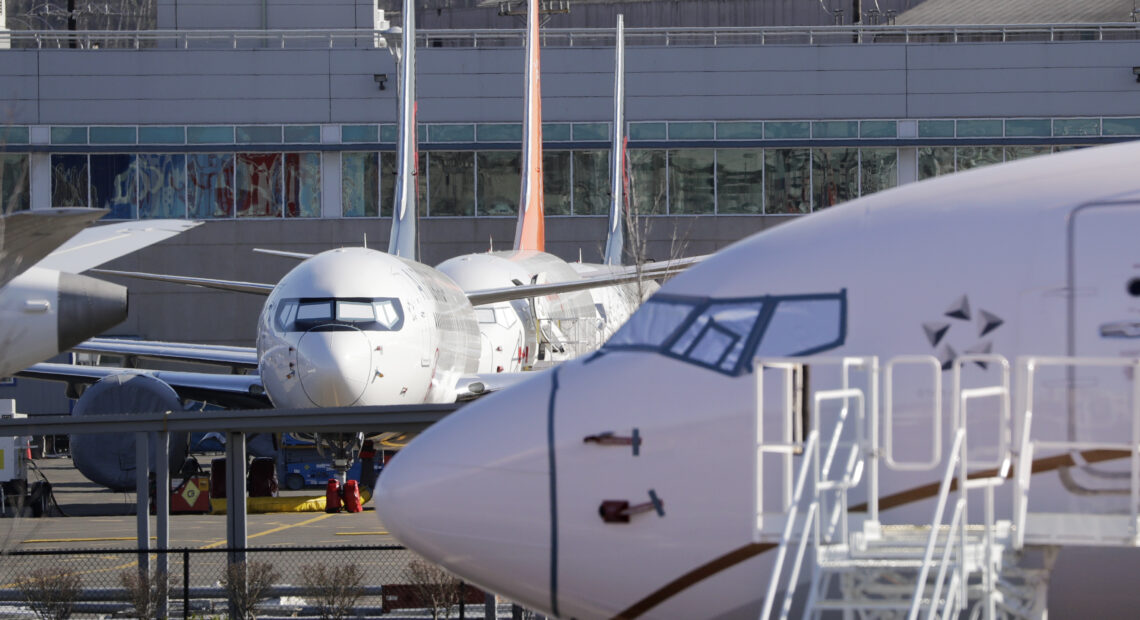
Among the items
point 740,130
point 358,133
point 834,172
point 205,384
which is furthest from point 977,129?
point 205,384

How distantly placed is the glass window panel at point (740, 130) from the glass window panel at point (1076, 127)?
32.5ft

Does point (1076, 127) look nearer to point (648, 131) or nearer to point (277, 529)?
point (648, 131)

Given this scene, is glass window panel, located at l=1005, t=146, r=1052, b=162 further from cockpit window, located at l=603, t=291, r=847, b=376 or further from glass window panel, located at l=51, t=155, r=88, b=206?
cockpit window, located at l=603, t=291, r=847, b=376

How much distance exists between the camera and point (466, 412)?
24.6 ft

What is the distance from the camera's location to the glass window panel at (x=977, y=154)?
151 feet

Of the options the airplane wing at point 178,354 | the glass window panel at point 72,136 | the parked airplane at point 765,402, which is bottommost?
the airplane wing at point 178,354

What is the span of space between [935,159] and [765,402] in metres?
41.2

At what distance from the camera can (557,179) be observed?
152ft

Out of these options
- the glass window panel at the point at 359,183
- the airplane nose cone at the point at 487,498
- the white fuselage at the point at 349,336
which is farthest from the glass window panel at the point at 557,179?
the airplane nose cone at the point at 487,498

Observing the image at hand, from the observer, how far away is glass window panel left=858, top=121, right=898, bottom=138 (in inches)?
1809

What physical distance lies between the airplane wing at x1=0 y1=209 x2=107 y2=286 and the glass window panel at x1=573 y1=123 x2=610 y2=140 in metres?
39.9

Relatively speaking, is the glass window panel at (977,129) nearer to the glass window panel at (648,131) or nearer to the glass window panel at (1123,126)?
the glass window panel at (1123,126)

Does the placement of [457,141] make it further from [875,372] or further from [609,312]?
[875,372]

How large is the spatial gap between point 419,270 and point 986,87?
98.0ft
